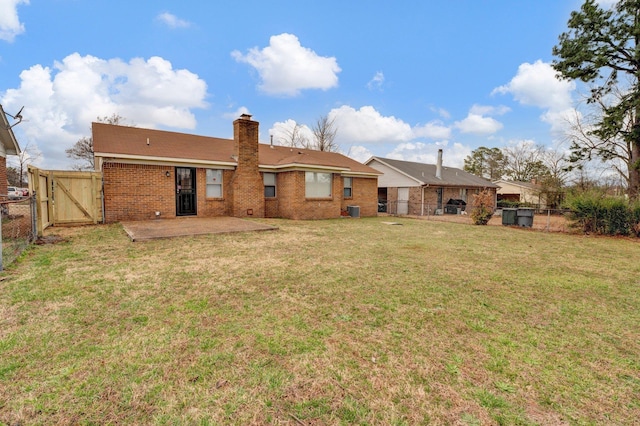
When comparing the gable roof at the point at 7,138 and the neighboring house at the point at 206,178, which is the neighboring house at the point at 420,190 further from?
the gable roof at the point at 7,138

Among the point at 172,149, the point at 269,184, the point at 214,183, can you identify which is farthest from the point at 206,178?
the point at 269,184

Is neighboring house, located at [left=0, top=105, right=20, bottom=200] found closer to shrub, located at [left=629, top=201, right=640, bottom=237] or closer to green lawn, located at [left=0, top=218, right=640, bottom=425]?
green lawn, located at [left=0, top=218, right=640, bottom=425]

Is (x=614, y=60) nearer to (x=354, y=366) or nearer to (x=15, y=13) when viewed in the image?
(x=354, y=366)

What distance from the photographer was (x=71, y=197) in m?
11.1

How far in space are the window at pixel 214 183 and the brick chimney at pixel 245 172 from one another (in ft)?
1.91

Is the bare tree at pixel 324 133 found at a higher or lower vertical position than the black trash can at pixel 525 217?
higher

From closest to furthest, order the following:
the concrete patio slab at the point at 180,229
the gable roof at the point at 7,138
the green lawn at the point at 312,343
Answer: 1. the green lawn at the point at 312,343
2. the concrete patio slab at the point at 180,229
3. the gable roof at the point at 7,138

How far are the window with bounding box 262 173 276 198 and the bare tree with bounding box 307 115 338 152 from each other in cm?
2134

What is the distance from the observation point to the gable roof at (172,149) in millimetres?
12305

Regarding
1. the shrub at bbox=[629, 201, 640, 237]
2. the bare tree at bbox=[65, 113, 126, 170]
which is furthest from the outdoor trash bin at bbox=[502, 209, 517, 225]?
the bare tree at bbox=[65, 113, 126, 170]

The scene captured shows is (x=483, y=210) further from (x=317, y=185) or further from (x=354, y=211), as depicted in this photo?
(x=317, y=185)

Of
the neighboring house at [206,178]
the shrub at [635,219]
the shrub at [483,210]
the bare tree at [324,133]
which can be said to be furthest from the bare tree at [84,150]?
the shrub at [635,219]

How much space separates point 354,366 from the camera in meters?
2.79

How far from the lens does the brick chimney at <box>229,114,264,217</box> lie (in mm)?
14492
